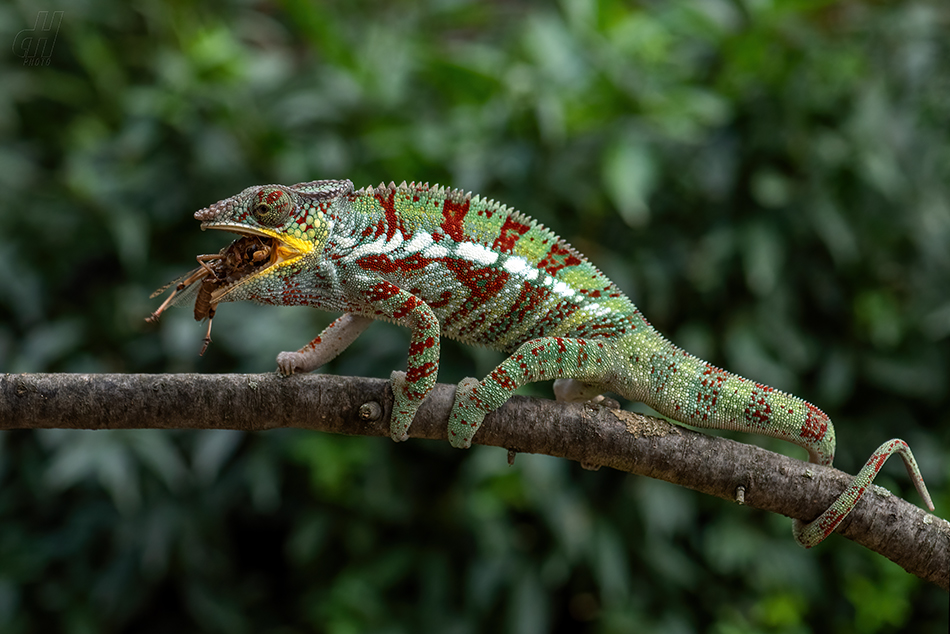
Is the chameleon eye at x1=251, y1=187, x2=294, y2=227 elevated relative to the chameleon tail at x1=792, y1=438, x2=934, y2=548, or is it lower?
elevated

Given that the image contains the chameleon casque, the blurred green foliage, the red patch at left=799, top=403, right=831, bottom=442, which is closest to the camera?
the chameleon casque

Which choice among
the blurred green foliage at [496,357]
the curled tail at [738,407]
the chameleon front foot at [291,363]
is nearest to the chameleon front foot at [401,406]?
the chameleon front foot at [291,363]

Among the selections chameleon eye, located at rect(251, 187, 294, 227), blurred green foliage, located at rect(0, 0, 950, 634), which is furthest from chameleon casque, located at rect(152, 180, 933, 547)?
blurred green foliage, located at rect(0, 0, 950, 634)

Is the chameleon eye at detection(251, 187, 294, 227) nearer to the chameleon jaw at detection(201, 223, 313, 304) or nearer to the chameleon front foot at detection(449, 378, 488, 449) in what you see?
the chameleon jaw at detection(201, 223, 313, 304)

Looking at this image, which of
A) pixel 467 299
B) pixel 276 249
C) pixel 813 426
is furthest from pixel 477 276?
pixel 813 426

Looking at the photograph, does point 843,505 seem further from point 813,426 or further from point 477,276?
point 477,276

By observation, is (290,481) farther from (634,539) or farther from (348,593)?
(634,539)

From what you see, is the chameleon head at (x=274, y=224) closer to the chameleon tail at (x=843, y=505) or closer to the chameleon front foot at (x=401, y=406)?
the chameleon front foot at (x=401, y=406)
